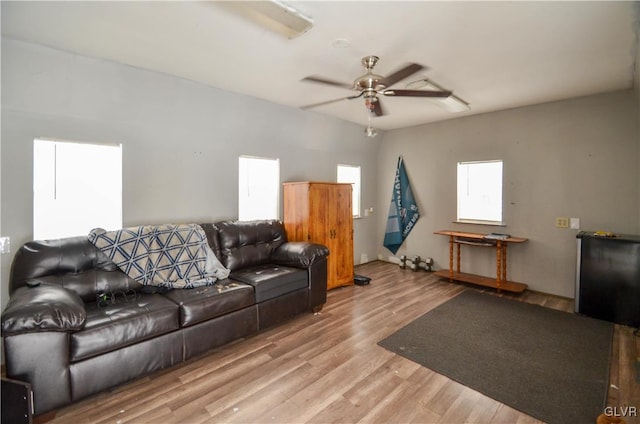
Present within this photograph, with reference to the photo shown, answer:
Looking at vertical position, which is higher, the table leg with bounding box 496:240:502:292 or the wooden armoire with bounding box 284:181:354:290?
the wooden armoire with bounding box 284:181:354:290

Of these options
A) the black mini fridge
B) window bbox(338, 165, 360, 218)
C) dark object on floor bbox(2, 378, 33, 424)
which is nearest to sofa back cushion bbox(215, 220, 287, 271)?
dark object on floor bbox(2, 378, 33, 424)

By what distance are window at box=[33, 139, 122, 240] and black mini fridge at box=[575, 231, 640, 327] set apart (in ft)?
16.8

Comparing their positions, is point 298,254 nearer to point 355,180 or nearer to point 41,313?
point 41,313

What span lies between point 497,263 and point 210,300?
3.96 m

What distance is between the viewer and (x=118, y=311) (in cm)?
220

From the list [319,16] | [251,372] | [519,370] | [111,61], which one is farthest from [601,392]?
[111,61]

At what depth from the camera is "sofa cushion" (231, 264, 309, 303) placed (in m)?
2.93

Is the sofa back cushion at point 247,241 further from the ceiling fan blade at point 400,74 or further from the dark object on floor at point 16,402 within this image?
the ceiling fan blade at point 400,74

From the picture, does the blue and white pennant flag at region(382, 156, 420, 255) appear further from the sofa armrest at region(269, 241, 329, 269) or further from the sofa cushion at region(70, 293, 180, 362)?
the sofa cushion at region(70, 293, 180, 362)

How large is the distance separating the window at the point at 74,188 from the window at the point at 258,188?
1425 millimetres

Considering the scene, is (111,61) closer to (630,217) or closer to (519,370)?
(519,370)

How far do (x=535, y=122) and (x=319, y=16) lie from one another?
12.3 feet

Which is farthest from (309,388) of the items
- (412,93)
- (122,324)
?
(412,93)

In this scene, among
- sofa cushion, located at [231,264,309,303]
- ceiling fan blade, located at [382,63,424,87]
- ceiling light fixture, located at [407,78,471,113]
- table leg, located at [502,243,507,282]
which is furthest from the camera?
table leg, located at [502,243,507,282]
